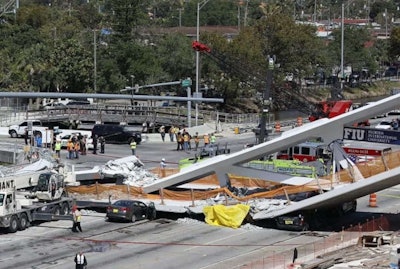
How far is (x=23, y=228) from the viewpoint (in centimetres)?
4541

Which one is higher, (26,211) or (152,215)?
(26,211)

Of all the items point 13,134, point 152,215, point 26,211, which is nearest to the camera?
point 26,211

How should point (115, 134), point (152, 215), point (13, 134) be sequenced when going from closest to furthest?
1. point (152, 215)
2. point (115, 134)
3. point (13, 134)

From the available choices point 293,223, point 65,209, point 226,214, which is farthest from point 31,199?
point 293,223

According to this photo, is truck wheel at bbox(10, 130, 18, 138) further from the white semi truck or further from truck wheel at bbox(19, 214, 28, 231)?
truck wheel at bbox(19, 214, 28, 231)

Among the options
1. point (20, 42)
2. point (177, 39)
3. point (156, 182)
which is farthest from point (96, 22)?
point (156, 182)

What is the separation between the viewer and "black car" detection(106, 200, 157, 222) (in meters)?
47.0

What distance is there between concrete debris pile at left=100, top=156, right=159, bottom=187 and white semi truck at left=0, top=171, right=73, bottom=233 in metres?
4.70

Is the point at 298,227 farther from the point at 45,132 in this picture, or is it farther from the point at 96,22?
the point at 96,22

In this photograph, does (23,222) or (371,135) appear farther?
(371,135)

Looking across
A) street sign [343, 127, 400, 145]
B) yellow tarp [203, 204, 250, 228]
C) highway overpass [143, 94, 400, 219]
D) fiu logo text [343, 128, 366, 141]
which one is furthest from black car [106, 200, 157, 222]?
street sign [343, 127, 400, 145]

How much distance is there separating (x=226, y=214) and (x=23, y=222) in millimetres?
8465

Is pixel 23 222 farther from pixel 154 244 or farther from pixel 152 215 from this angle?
pixel 154 244

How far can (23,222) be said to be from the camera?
149ft
